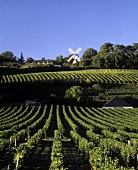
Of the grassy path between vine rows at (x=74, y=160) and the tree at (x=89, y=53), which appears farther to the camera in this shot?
the tree at (x=89, y=53)

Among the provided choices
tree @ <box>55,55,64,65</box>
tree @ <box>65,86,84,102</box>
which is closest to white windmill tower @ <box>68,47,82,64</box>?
tree @ <box>55,55,64,65</box>

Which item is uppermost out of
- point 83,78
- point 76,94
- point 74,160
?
point 83,78

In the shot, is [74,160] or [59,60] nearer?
[74,160]

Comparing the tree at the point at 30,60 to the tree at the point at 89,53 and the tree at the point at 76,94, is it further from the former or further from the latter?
the tree at the point at 76,94

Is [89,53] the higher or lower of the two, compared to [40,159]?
higher

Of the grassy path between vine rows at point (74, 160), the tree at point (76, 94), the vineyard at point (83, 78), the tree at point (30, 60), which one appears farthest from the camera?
the tree at point (30, 60)

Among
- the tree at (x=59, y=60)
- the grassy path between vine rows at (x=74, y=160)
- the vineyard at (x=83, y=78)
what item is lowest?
the grassy path between vine rows at (x=74, y=160)

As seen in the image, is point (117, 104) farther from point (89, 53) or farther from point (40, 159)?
point (89, 53)

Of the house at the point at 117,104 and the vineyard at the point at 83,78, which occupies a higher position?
the vineyard at the point at 83,78

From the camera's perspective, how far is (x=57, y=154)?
18.5 metres

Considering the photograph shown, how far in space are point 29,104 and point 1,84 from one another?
697 inches

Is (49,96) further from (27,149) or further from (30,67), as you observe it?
(27,149)

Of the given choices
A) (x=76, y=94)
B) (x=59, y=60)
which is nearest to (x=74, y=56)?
(x=59, y=60)

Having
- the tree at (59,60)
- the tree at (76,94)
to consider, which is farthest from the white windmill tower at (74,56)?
the tree at (76,94)
